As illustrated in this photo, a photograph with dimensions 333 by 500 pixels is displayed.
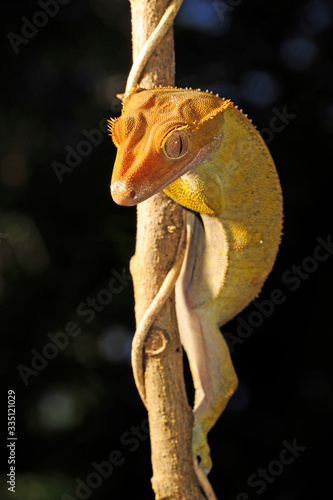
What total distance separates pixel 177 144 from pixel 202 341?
548 mm

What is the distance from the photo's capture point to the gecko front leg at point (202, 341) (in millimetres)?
1261

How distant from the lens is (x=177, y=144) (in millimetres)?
901

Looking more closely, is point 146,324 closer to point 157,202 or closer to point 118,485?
point 157,202

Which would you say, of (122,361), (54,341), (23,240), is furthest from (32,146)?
(122,361)

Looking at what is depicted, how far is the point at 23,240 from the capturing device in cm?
176

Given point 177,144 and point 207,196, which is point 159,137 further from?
point 207,196

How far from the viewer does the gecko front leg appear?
126 cm

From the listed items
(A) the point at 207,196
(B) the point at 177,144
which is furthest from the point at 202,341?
(B) the point at 177,144

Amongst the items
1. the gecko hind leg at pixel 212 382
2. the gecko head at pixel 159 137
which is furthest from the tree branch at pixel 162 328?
the gecko head at pixel 159 137

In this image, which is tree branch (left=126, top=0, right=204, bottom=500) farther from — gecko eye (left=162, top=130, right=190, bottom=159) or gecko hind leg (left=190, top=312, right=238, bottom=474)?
gecko eye (left=162, top=130, right=190, bottom=159)

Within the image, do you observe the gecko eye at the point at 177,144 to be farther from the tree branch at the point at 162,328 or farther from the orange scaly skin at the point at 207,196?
the tree branch at the point at 162,328

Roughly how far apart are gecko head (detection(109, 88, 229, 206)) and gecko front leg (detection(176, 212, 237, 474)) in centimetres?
32

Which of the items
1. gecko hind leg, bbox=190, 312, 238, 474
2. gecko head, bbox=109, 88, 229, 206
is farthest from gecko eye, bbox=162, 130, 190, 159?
gecko hind leg, bbox=190, 312, 238, 474

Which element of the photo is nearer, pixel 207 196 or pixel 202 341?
pixel 207 196
